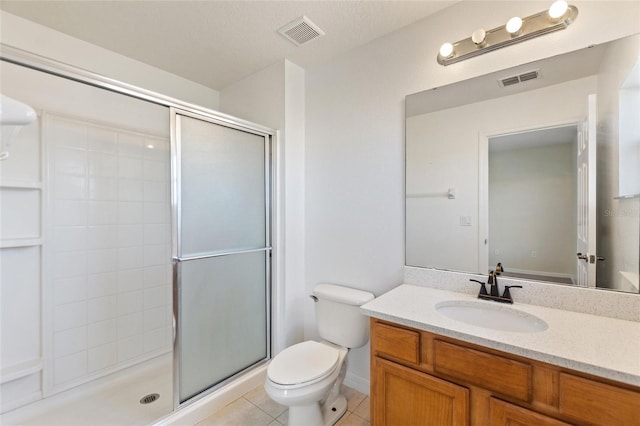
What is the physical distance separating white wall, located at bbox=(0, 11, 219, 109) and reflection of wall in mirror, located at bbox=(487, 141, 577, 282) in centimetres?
256

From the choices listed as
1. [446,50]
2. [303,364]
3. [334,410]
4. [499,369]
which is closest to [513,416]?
[499,369]

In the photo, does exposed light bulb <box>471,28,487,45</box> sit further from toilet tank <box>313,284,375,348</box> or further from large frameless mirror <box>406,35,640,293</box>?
toilet tank <box>313,284,375,348</box>

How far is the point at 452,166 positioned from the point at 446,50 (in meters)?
0.66

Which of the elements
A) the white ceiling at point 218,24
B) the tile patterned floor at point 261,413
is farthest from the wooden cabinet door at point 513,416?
the white ceiling at point 218,24

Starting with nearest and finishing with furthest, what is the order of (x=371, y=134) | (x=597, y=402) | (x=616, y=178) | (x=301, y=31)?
(x=597, y=402) < (x=616, y=178) < (x=301, y=31) < (x=371, y=134)

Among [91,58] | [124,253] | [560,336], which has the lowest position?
[560,336]

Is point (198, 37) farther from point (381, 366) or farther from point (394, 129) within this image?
point (381, 366)

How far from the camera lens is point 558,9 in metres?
1.27

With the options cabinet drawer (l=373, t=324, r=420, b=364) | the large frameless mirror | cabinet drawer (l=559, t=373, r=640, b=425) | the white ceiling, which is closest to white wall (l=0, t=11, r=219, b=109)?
the white ceiling

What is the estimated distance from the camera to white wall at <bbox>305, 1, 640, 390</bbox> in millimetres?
1548

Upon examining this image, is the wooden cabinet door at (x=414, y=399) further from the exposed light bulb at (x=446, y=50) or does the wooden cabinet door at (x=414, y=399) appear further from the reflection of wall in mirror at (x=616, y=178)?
the exposed light bulb at (x=446, y=50)

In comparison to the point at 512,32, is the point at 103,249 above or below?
below

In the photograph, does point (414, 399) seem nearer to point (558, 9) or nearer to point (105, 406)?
point (558, 9)

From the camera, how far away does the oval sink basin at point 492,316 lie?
1.26 meters
